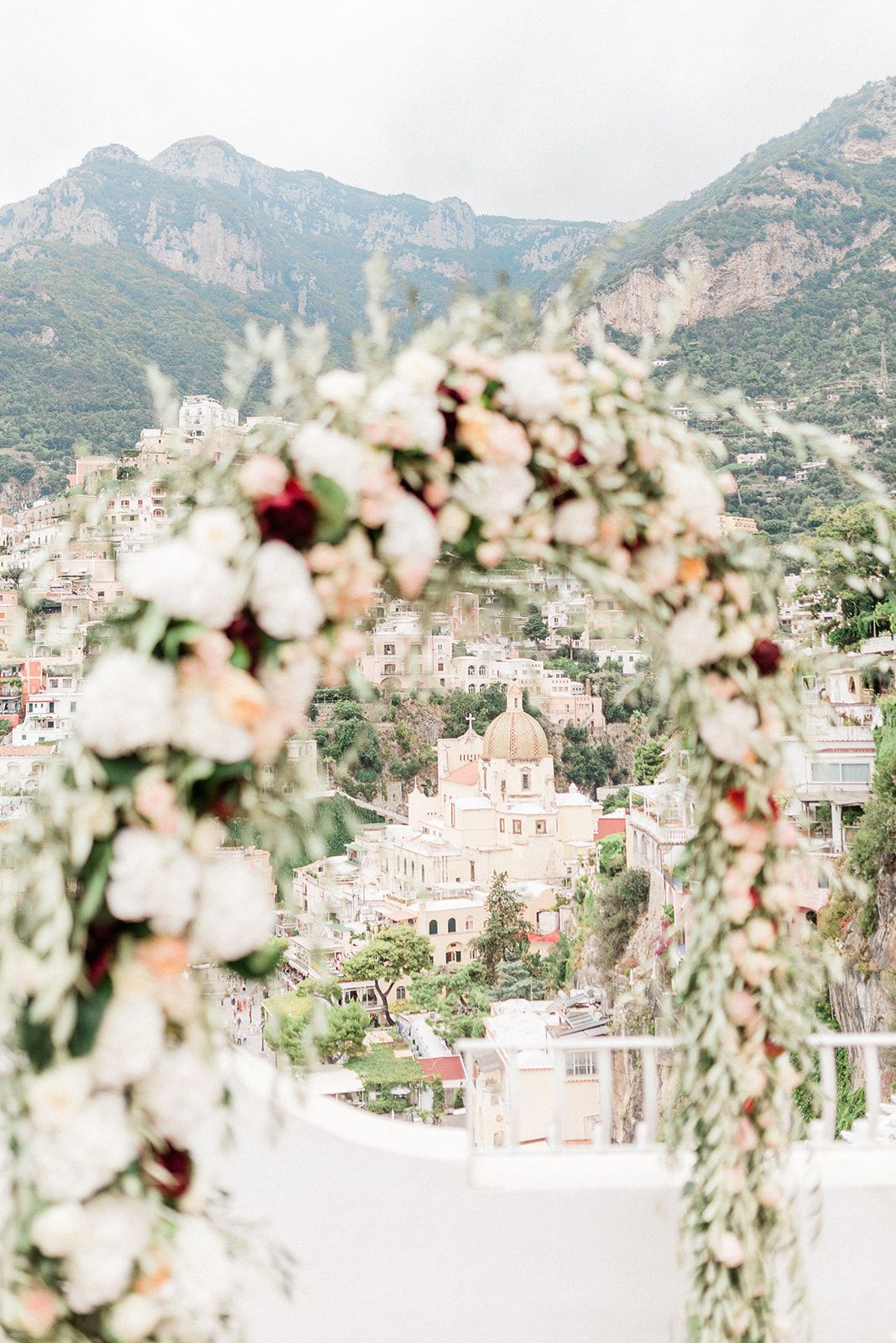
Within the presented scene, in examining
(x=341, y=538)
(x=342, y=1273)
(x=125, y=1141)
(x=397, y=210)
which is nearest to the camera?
(x=125, y=1141)

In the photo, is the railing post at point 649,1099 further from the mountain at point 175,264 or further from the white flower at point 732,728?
the mountain at point 175,264

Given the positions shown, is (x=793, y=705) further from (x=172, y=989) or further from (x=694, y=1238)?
(x=172, y=989)

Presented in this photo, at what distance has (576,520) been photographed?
1176 millimetres

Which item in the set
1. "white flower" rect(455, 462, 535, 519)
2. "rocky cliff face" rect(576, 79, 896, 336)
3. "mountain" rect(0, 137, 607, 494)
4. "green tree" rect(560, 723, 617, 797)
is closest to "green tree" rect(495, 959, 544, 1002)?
"mountain" rect(0, 137, 607, 494)

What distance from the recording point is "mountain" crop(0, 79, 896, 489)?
1554 inches

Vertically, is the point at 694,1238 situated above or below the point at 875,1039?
below

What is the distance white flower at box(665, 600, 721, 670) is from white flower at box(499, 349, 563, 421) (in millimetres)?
326

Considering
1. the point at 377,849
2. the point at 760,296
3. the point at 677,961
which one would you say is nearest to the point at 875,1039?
the point at 677,961

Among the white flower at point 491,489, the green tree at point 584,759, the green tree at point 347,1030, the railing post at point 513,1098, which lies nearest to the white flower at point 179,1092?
the white flower at point 491,489

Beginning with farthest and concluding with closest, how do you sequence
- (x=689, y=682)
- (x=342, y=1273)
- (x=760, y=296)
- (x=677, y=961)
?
1. (x=760, y=296)
2. (x=342, y=1273)
3. (x=677, y=961)
4. (x=689, y=682)

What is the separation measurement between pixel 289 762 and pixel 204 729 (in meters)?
0.20

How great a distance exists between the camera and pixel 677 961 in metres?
1.76

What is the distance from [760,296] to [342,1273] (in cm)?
4818

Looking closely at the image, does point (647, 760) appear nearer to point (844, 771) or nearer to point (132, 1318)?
point (844, 771)
